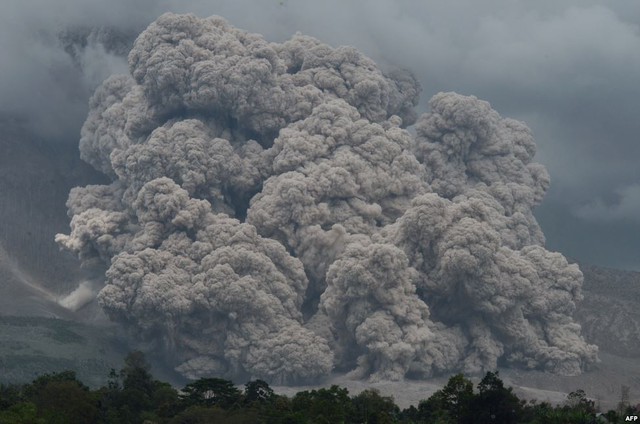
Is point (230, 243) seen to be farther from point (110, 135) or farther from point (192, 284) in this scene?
point (110, 135)

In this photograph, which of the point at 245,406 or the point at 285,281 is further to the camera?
the point at 285,281

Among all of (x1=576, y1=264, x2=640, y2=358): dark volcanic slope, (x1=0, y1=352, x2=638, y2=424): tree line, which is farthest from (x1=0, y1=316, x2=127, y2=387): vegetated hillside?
(x1=576, y1=264, x2=640, y2=358): dark volcanic slope

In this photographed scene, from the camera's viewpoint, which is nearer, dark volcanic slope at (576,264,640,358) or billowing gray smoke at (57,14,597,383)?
billowing gray smoke at (57,14,597,383)

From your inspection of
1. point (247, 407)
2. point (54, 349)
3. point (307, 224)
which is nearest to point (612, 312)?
point (307, 224)

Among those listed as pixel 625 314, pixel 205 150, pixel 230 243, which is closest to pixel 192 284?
pixel 230 243

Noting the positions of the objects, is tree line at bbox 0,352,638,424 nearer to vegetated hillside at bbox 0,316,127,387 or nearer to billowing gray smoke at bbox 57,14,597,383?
billowing gray smoke at bbox 57,14,597,383

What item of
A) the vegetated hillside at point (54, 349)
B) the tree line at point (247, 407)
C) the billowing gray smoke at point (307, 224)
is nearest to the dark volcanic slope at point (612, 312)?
the billowing gray smoke at point (307, 224)
